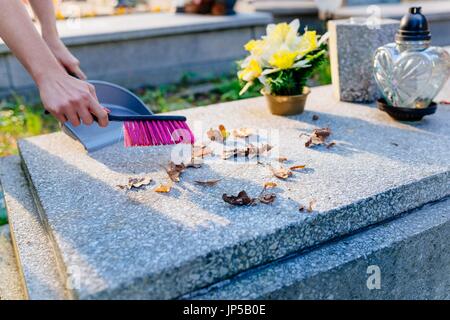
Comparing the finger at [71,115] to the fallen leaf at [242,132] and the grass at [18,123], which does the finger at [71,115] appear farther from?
the grass at [18,123]

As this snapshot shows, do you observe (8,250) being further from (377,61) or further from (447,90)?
(447,90)

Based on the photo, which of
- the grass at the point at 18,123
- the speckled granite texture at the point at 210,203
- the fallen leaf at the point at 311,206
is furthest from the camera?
the grass at the point at 18,123

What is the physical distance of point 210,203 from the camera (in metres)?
1.42

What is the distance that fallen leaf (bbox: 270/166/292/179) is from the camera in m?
1.57

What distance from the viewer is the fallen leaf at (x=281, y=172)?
1.57 metres

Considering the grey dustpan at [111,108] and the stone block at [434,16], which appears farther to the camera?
the stone block at [434,16]

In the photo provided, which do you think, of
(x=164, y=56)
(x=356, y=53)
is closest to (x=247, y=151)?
(x=356, y=53)

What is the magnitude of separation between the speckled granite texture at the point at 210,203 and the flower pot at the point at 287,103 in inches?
5.1

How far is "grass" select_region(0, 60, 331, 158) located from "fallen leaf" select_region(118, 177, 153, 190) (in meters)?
1.50

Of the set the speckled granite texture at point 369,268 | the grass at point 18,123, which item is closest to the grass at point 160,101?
the grass at point 18,123

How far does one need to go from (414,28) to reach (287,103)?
1.93 ft

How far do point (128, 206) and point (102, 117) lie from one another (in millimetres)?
268

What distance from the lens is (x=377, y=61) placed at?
81.3 inches

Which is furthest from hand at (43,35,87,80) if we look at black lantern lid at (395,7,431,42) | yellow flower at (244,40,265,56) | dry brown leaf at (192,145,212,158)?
black lantern lid at (395,7,431,42)
